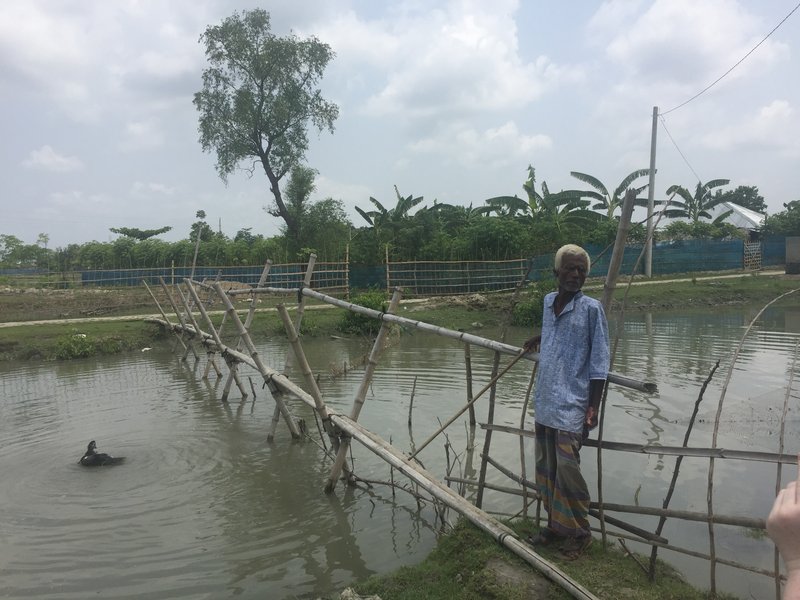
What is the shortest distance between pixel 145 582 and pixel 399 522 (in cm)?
185

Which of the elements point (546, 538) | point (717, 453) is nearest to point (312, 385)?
point (546, 538)

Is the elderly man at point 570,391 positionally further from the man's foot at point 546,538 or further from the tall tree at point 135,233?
the tall tree at point 135,233

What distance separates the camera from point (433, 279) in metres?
22.0

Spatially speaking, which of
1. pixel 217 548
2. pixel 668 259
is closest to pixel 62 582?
pixel 217 548

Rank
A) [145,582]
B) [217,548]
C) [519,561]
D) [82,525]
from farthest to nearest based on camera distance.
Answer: [82,525], [217,548], [145,582], [519,561]

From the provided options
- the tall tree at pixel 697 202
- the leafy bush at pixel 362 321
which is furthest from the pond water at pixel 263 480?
the tall tree at pixel 697 202

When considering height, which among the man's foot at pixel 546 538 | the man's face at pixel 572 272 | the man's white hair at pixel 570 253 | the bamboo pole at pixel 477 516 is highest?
the man's white hair at pixel 570 253

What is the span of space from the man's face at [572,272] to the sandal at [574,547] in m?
1.36

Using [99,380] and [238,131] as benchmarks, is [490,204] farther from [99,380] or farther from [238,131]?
[99,380]

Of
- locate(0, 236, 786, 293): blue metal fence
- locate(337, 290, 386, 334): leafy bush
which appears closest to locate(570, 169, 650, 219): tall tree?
locate(0, 236, 786, 293): blue metal fence

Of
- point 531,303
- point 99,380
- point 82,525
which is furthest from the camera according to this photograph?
point 531,303

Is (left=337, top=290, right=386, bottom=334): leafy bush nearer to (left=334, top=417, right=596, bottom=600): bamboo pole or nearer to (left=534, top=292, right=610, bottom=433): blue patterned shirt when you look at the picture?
(left=334, top=417, right=596, bottom=600): bamboo pole

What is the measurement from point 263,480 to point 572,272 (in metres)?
3.83

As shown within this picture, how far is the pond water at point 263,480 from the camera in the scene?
404cm
